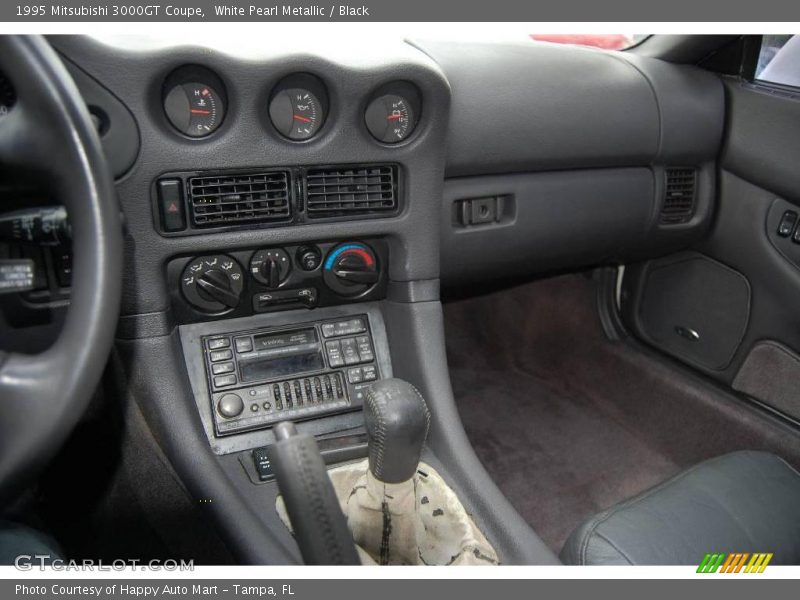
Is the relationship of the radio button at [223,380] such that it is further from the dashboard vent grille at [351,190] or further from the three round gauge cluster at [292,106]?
the three round gauge cluster at [292,106]

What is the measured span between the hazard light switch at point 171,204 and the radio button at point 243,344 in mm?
259

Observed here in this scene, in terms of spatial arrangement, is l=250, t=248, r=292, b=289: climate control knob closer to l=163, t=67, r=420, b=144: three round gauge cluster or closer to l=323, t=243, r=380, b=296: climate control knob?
l=323, t=243, r=380, b=296: climate control knob

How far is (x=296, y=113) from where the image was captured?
1.30m

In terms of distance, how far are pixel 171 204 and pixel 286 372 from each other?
397 millimetres

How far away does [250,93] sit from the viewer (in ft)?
4.06

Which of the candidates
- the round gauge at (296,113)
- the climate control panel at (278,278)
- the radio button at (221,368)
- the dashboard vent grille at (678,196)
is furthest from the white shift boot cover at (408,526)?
the dashboard vent grille at (678,196)

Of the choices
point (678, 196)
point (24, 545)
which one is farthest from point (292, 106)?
point (678, 196)

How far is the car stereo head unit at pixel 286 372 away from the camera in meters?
1.38

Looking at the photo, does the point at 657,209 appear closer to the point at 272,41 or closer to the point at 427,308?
the point at 427,308

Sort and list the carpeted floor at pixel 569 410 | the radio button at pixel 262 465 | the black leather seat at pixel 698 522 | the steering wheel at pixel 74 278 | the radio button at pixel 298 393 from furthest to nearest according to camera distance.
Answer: the carpeted floor at pixel 569 410, the radio button at pixel 298 393, the radio button at pixel 262 465, the black leather seat at pixel 698 522, the steering wheel at pixel 74 278

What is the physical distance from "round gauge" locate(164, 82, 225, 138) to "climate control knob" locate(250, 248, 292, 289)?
26 centimetres

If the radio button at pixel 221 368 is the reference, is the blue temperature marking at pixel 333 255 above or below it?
above

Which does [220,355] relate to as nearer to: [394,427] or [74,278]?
[394,427]

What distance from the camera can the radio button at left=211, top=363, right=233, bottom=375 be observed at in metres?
1.38
